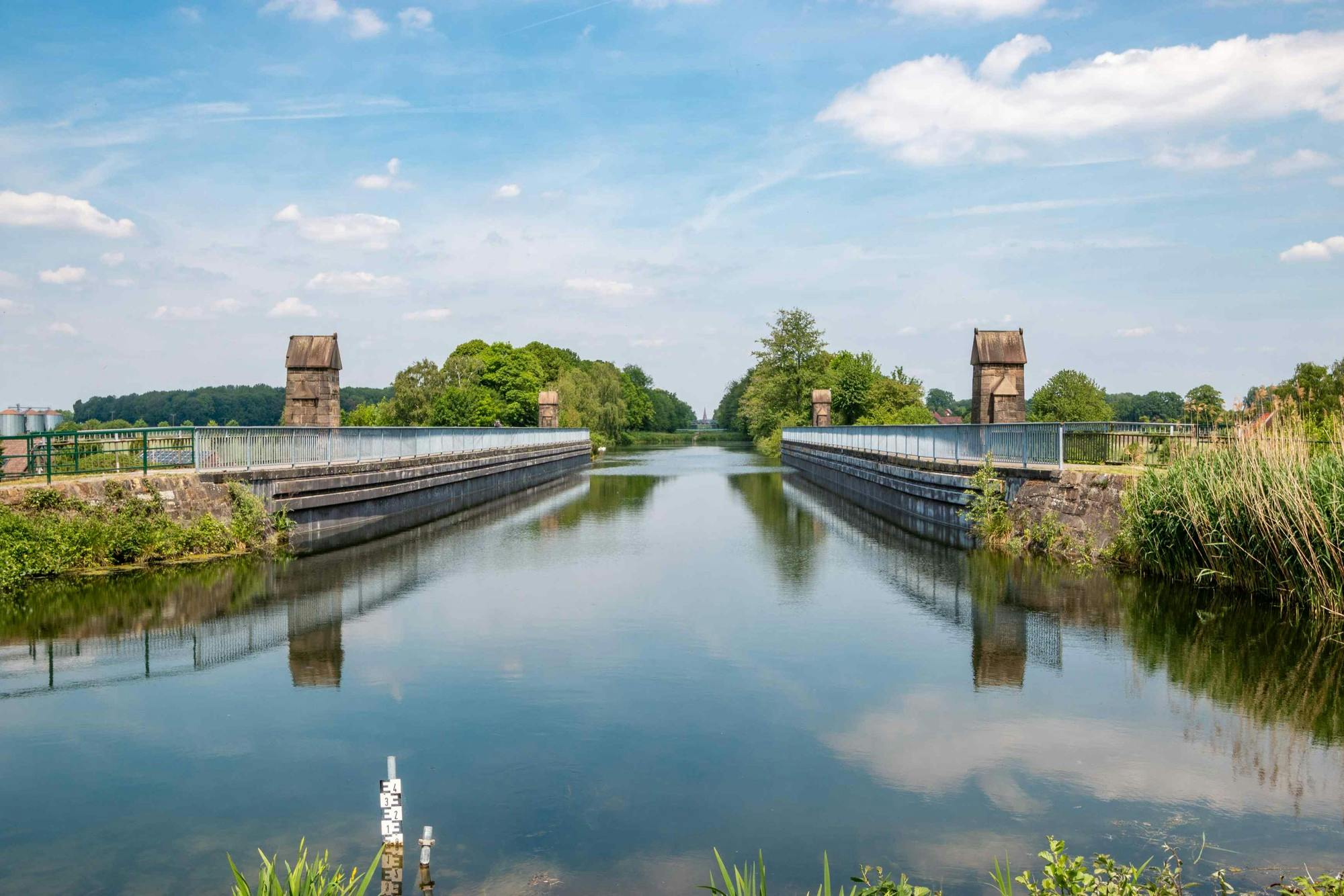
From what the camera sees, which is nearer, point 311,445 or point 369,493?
point 311,445

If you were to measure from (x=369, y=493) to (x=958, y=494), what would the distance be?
11.9 metres

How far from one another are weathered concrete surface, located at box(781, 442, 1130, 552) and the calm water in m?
1.93

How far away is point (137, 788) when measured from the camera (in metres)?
5.86

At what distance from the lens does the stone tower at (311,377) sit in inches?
856

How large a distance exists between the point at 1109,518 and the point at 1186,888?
10308 millimetres

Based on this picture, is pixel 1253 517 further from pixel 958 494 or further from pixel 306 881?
pixel 306 881

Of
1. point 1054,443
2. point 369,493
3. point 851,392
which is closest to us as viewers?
point 1054,443

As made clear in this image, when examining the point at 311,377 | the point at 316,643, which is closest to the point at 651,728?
the point at 316,643

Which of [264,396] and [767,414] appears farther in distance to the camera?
[264,396]

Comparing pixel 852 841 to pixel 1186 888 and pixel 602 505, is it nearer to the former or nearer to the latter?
pixel 1186 888

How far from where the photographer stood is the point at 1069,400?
78312 mm

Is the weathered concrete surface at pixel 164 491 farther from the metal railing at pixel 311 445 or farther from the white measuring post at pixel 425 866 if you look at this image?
the white measuring post at pixel 425 866

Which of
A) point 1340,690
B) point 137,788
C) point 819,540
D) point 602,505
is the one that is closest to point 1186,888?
point 1340,690

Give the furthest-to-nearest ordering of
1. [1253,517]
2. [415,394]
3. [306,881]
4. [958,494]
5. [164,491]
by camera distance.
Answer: [415,394], [958,494], [164,491], [1253,517], [306,881]
